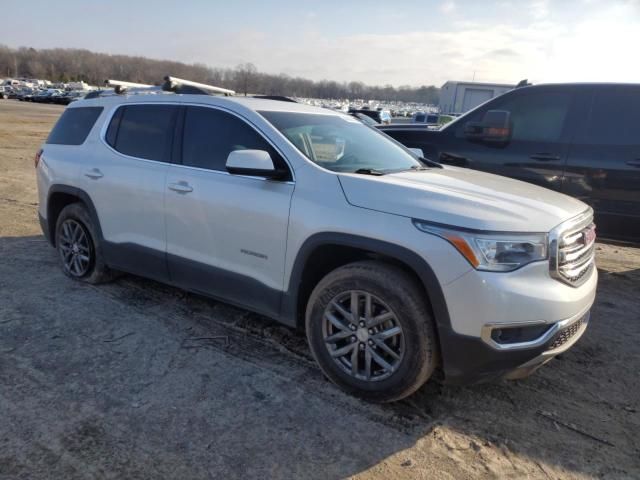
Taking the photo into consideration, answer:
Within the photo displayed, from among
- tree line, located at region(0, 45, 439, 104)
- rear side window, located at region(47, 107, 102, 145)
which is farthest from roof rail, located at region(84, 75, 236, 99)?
tree line, located at region(0, 45, 439, 104)

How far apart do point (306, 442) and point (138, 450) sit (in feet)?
2.82

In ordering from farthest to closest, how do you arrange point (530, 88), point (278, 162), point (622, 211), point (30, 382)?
1. point (530, 88)
2. point (622, 211)
3. point (278, 162)
4. point (30, 382)

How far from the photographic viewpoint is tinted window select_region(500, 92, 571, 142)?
211 inches

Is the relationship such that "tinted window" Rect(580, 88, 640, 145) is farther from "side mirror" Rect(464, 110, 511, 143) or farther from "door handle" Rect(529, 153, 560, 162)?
"side mirror" Rect(464, 110, 511, 143)

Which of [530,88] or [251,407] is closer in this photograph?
[251,407]

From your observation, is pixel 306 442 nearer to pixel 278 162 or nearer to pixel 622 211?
pixel 278 162

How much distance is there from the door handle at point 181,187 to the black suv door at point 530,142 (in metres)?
3.33

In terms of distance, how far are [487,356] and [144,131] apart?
3.23 metres

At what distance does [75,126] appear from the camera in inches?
195

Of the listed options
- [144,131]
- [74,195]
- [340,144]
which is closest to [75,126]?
[74,195]

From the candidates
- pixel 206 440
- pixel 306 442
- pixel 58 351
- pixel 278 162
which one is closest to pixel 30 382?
pixel 58 351

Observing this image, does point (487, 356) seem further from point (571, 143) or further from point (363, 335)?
point (571, 143)

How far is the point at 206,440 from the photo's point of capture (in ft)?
8.91

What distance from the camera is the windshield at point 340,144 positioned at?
11.6 ft
